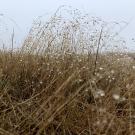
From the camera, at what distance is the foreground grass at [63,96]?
2025 mm

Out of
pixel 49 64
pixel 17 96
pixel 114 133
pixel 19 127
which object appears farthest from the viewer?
pixel 49 64

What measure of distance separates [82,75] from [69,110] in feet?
2.30

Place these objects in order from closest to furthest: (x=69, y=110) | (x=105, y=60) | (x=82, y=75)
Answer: (x=69, y=110) → (x=82, y=75) → (x=105, y=60)

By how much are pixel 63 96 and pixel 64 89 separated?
0.35 m

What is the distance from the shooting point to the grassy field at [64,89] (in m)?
2.05

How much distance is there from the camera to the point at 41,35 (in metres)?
3.74

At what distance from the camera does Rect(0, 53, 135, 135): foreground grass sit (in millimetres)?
2025

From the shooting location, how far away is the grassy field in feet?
6.72

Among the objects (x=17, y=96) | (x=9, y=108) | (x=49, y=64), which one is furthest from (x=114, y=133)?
(x=49, y=64)

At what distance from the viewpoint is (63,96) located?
2119mm

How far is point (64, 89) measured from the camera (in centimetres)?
246

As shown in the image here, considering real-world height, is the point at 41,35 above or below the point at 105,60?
above

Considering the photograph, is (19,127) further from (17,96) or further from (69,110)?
(17,96)

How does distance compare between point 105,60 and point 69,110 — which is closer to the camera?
point 69,110
